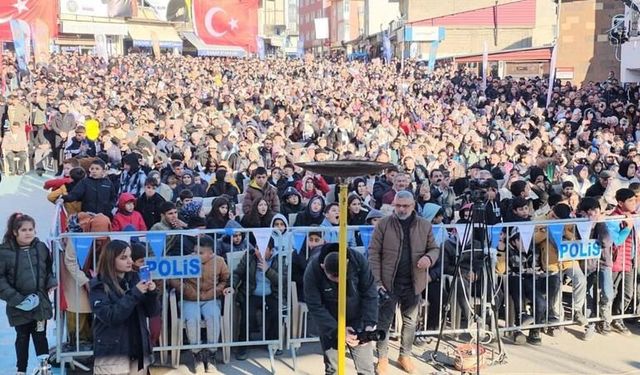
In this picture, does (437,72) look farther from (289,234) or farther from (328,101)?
(289,234)

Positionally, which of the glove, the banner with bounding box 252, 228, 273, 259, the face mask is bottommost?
the glove

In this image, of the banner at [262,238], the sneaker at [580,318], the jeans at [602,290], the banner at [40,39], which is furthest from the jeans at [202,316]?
the banner at [40,39]

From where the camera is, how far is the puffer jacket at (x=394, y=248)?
6.31 metres

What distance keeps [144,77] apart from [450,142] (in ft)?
59.7

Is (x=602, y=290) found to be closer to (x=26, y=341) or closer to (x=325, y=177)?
(x=325, y=177)

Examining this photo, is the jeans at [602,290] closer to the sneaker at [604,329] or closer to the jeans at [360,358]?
the sneaker at [604,329]

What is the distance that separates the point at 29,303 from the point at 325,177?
17.2 ft

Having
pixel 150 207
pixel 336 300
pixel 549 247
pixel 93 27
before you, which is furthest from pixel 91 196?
pixel 93 27

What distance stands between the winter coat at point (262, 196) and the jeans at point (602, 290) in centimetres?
→ 357

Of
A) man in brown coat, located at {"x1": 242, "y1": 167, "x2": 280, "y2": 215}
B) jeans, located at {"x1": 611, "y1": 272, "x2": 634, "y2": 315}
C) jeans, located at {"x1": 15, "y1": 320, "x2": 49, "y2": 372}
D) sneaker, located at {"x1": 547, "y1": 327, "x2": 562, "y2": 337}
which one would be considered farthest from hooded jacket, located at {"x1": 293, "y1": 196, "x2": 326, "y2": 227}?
jeans, located at {"x1": 611, "y1": 272, "x2": 634, "y2": 315}

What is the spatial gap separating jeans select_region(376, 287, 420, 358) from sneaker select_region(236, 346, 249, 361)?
1.23 metres

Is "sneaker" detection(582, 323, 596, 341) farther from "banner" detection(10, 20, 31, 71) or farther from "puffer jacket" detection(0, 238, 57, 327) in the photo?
"banner" detection(10, 20, 31, 71)

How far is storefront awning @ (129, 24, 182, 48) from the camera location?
58.2 m

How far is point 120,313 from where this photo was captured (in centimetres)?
507
